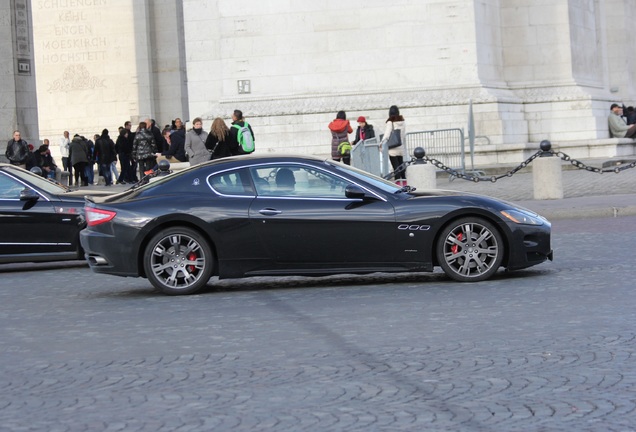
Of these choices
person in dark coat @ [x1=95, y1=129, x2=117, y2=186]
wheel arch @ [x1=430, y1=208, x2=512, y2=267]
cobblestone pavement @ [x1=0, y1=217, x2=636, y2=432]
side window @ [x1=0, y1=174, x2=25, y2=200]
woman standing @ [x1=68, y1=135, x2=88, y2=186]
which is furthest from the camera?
person in dark coat @ [x1=95, y1=129, x2=117, y2=186]

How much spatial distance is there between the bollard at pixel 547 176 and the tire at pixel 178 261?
1049 cm

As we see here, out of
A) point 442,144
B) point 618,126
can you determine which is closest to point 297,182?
point 442,144

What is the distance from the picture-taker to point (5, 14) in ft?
113

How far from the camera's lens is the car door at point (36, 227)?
15.8 metres

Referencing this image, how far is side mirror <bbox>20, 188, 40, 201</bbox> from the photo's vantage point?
52.2 ft

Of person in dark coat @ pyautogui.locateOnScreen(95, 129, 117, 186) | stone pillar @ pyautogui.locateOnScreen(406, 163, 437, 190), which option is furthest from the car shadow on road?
person in dark coat @ pyautogui.locateOnScreen(95, 129, 117, 186)

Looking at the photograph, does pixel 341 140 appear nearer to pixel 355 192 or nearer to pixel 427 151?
pixel 427 151

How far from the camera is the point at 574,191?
77.5 feet

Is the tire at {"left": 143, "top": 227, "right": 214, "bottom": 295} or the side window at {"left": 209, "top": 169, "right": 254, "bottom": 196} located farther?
the side window at {"left": 209, "top": 169, "right": 254, "bottom": 196}

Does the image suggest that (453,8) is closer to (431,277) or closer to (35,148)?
(35,148)

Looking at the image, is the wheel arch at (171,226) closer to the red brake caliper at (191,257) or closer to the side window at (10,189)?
the red brake caliper at (191,257)

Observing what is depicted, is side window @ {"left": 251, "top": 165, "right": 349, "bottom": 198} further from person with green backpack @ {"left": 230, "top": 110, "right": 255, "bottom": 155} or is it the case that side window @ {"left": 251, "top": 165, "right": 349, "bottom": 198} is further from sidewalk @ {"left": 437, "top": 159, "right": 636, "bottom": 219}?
person with green backpack @ {"left": 230, "top": 110, "right": 255, "bottom": 155}

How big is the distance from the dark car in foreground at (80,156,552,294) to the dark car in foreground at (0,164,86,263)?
3258 mm

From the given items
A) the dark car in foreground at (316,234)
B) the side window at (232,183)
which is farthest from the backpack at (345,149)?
the dark car in foreground at (316,234)
